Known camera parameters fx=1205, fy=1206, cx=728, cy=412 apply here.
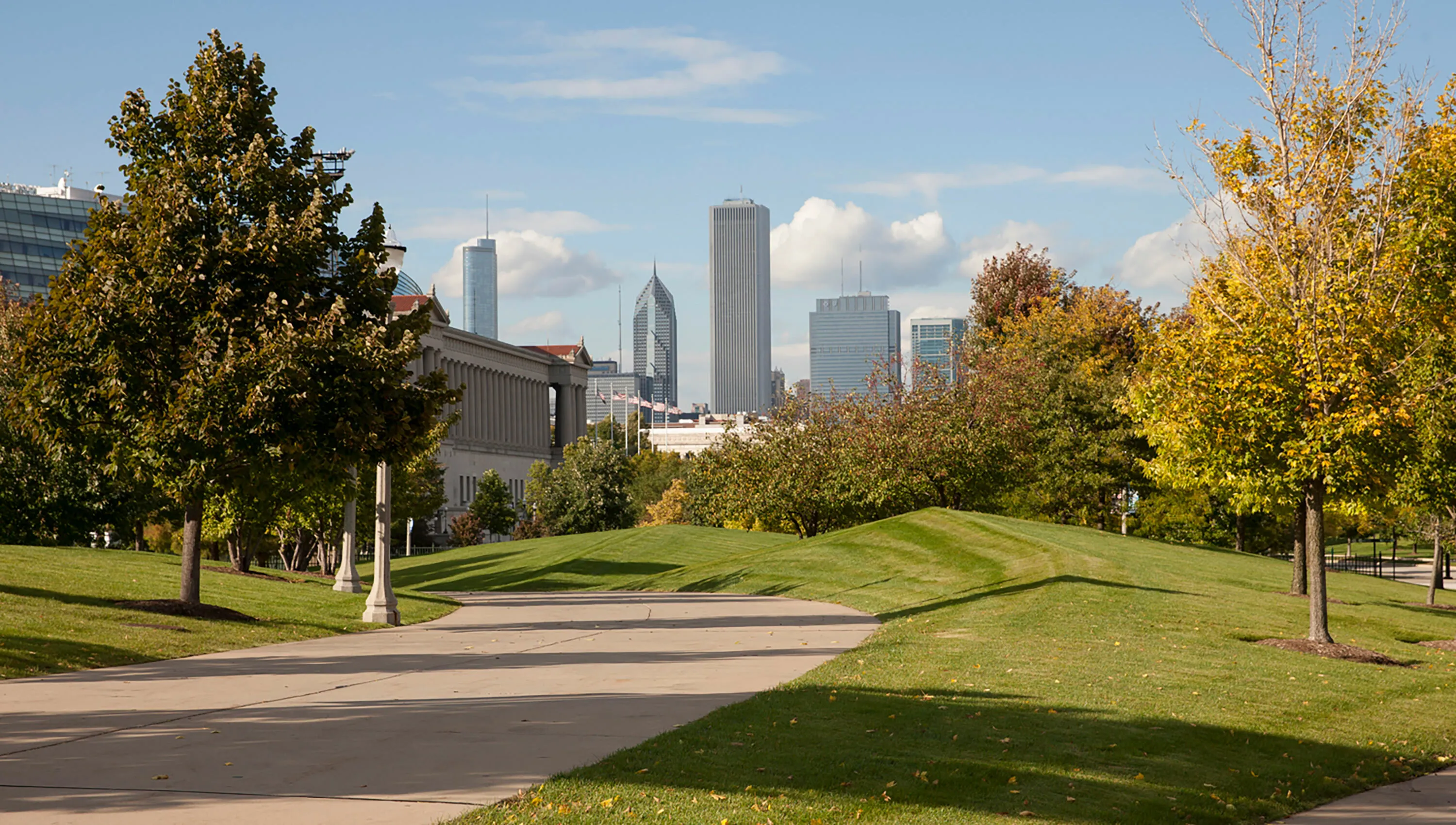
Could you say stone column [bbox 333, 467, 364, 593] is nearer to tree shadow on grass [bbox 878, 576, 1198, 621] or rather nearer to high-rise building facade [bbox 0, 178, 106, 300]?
tree shadow on grass [bbox 878, 576, 1198, 621]

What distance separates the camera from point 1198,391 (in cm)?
1841

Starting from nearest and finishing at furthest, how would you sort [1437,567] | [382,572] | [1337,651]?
[1337,651] → [382,572] → [1437,567]

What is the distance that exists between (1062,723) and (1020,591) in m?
14.2

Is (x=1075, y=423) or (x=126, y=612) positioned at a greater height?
(x=1075, y=423)

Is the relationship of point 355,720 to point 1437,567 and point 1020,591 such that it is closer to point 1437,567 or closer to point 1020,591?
point 1020,591

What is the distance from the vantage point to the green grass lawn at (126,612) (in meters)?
15.1

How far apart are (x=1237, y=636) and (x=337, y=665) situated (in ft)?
44.8

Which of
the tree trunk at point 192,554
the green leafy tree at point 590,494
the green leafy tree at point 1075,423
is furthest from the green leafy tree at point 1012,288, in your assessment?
the tree trunk at point 192,554

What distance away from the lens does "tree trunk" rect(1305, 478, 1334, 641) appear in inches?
711

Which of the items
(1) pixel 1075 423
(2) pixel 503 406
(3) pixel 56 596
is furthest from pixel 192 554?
(2) pixel 503 406

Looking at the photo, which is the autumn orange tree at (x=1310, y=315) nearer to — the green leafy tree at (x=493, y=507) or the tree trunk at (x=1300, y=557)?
the tree trunk at (x=1300, y=557)

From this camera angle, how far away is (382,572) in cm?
2289

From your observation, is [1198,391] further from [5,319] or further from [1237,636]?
[5,319]

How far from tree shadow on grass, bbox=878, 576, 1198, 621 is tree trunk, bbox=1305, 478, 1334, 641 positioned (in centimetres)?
585
